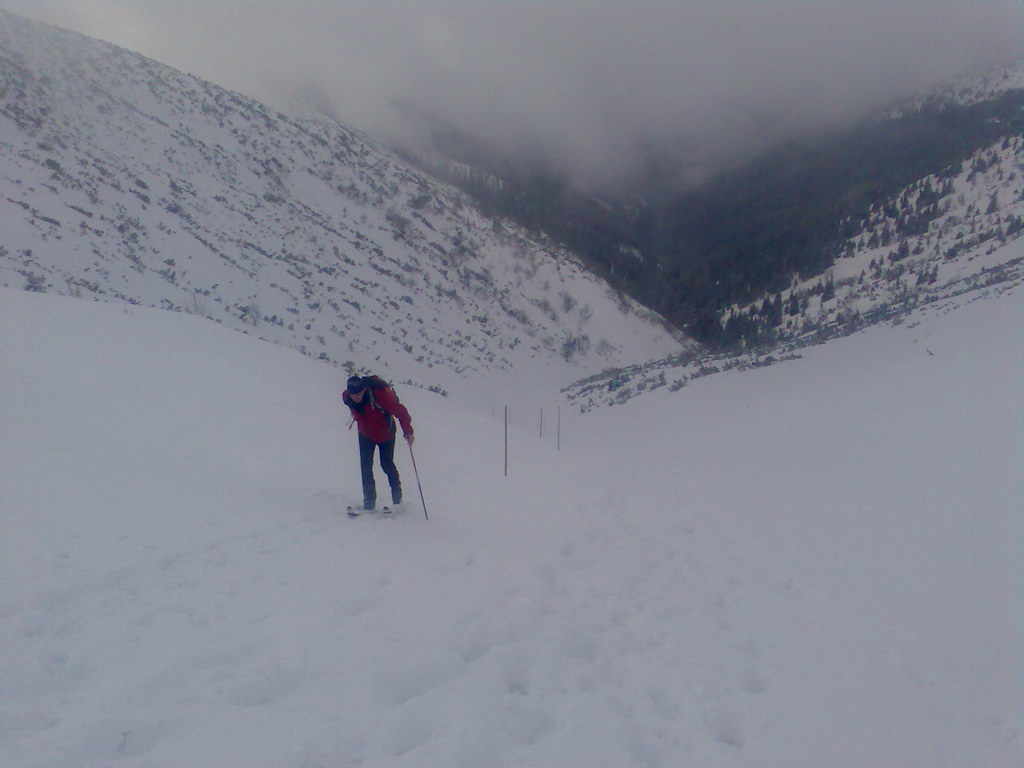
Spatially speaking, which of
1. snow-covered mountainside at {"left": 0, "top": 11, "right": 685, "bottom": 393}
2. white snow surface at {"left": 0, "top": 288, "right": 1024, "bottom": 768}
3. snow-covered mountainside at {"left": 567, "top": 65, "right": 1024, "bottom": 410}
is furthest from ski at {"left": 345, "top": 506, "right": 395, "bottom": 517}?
snow-covered mountainside at {"left": 567, "top": 65, "right": 1024, "bottom": 410}

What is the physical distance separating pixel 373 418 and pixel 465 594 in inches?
113

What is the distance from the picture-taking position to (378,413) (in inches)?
299

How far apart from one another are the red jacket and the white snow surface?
112 centimetres

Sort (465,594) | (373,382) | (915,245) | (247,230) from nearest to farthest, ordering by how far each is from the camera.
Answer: (465,594), (373,382), (247,230), (915,245)

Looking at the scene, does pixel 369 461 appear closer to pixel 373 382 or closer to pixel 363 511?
pixel 363 511

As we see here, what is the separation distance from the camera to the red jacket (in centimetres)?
747

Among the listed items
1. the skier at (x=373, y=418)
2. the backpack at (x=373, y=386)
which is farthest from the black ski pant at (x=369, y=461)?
the backpack at (x=373, y=386)

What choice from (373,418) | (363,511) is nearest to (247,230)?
(373,418)

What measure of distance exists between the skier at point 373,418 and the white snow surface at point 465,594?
65 centimetres

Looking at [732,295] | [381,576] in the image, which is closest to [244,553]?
[381,576]

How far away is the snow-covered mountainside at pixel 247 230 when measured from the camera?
82.1 ft

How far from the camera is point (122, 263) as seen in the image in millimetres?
24188

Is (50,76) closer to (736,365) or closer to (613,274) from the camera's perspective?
(736,365)

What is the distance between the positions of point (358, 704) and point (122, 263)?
26257 millimetres
